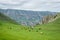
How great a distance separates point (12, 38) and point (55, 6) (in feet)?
148

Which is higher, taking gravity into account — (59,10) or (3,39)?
(3,39)

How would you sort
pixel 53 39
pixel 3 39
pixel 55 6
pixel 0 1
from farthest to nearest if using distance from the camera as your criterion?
pixel 55 6 → pixel 0 1 → pixel 53 39 → pixel 3 39

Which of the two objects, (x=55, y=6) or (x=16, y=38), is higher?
(x=16, y=38)

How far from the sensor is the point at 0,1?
1540 inches

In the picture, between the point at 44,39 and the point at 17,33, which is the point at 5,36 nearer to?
the point at 17,33

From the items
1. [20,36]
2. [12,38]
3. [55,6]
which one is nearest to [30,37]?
[20,36]

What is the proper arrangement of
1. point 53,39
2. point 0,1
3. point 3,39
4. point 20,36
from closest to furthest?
point 3,39 → point 20,36 → point 53,39 → point 0,1

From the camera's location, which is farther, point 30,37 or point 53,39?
point 53,39

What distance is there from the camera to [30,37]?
21.3 meters

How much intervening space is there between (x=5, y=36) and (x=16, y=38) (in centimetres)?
142

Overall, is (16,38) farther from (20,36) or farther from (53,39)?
(53,39)

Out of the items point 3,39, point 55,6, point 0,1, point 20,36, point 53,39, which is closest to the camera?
point 3,39

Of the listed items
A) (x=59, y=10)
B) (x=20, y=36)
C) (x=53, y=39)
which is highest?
(x=20, y=36)

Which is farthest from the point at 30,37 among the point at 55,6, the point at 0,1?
the point at 55,6
